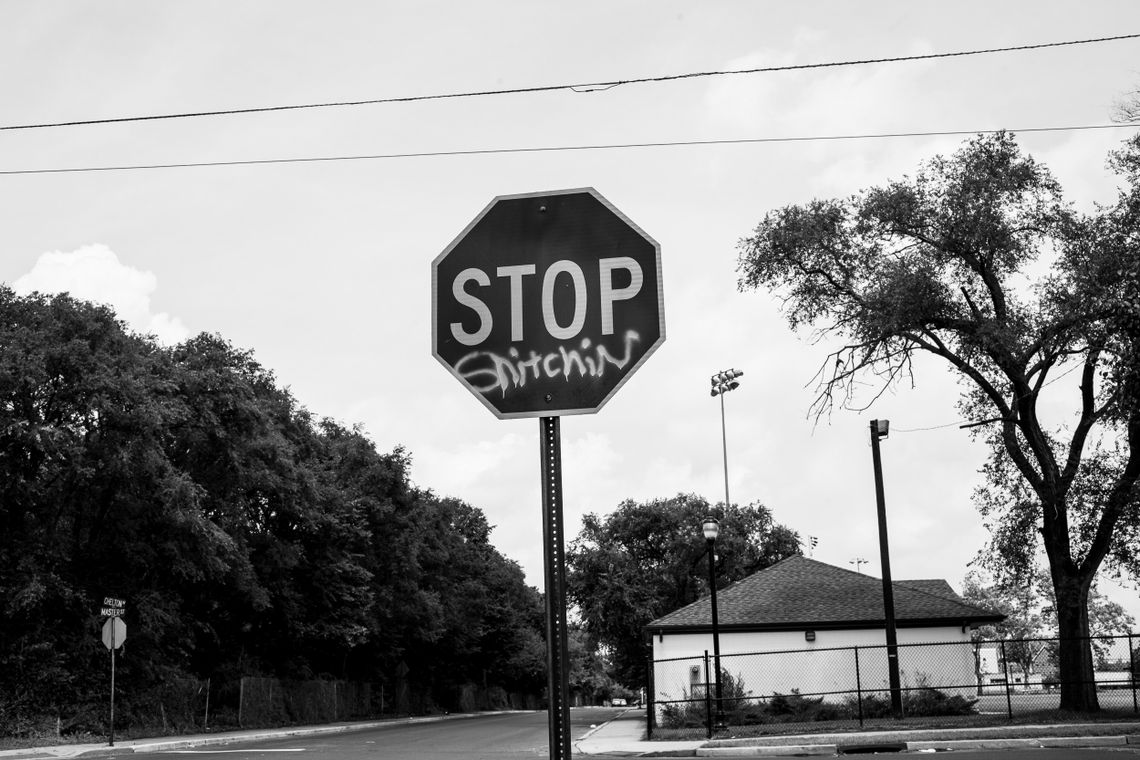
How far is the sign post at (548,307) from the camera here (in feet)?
10.0

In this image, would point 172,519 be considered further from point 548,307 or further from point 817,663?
point 548,307

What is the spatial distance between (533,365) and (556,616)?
2.36ft

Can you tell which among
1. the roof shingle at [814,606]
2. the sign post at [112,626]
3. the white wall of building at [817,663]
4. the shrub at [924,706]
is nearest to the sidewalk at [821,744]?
the sign post at [112,626]

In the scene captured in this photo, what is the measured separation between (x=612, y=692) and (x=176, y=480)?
121414 millimetres

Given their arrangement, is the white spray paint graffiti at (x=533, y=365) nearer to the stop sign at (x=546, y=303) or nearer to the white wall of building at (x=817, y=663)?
the stop sign at (x=546, y=303)

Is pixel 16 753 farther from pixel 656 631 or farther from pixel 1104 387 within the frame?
pixel 1104 387

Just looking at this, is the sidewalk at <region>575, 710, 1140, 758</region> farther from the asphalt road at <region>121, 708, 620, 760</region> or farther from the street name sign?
the street name sign

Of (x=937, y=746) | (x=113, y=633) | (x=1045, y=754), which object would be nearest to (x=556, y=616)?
(x=1045, y=754)

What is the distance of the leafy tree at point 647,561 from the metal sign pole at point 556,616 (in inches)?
1710

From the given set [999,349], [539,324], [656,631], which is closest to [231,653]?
[656,631]

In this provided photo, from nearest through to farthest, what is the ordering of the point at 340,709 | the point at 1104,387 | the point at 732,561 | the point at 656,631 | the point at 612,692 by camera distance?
the point at 1104,387 → the point at 656,631 → the point at 340,709 → the point at 732,561 → the point at 612,692

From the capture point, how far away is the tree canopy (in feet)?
90.0

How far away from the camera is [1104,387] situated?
23.7m

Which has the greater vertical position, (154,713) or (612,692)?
(154,713)
